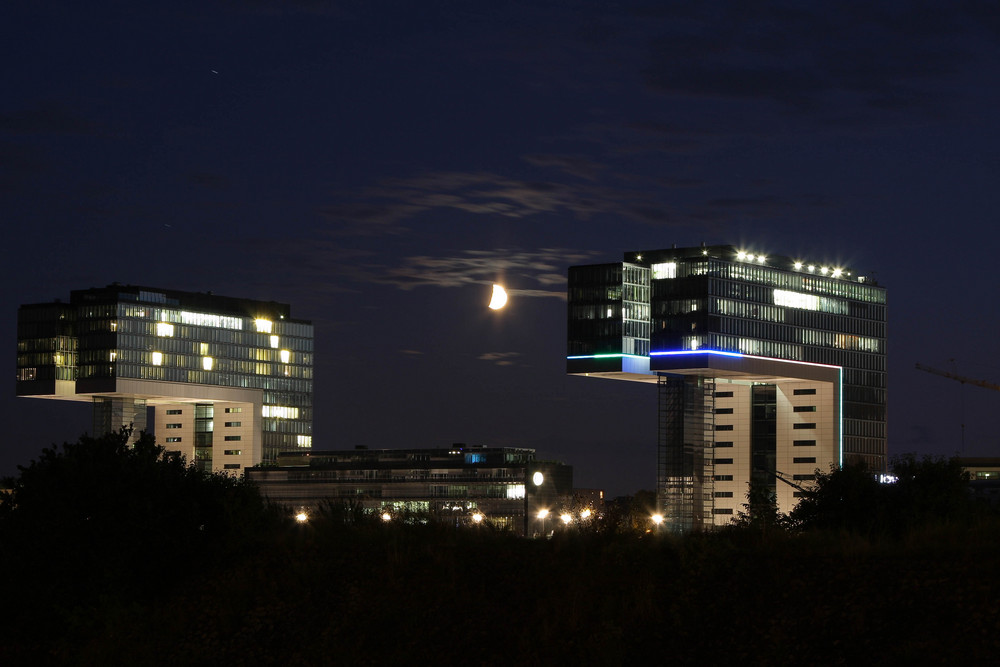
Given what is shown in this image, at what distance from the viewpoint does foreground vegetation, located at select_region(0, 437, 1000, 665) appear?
3897 cm

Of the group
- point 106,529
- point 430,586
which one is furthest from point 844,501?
point 106,529

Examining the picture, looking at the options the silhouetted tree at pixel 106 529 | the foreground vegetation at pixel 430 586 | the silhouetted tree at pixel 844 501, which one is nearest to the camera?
the foreground vegetation at pixel 430 586

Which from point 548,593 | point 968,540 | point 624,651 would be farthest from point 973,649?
point 548,593

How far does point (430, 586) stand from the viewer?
149 ft

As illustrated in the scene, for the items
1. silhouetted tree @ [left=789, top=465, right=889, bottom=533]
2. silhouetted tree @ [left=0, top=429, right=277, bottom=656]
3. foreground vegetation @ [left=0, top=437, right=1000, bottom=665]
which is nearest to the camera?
foreground vegetation @ [left=0, top=437, right=1000, bottom=665]

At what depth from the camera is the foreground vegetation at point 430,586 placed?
39.0 m

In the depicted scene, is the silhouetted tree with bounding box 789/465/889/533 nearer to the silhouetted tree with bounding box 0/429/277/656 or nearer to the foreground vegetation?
the foreground vegetation

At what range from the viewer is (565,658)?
4081 cm

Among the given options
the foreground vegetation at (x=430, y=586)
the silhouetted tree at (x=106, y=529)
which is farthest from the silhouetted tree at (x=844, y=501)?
the silhouetted tree at (x=106, y=529)

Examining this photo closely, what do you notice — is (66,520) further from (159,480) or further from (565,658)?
(565,658)

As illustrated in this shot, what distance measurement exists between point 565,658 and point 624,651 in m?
1.70

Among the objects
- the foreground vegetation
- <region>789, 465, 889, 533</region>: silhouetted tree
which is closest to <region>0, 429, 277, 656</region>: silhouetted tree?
the foreground vegetation

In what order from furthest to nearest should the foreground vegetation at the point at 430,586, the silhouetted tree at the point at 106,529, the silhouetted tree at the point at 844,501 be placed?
the silhouetted tree at the point at 844,501
the silhouetted tree at the point at 106,529
the foreground vegetation at the point at 430,586

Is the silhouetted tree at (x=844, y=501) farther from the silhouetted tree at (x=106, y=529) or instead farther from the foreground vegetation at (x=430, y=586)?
the silhouetted tree at (x=106, y=529)
